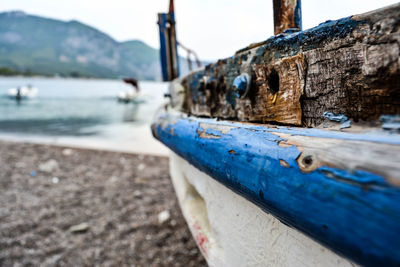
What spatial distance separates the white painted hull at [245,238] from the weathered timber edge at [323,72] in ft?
1.06

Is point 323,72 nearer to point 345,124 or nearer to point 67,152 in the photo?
point 345,124

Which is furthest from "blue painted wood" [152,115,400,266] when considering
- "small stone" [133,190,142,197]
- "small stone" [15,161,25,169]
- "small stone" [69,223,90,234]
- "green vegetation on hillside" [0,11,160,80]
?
"green vegetation on hillside" [0,11,160,80]

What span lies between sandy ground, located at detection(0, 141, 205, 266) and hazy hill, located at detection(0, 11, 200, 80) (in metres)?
112

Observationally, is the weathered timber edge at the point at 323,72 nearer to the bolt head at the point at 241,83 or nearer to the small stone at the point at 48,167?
the bolt head at the point at 241,83

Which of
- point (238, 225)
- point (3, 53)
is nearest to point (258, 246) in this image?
point (238, 225)

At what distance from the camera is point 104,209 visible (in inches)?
112

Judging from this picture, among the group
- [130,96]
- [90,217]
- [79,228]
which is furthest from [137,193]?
[130,96]

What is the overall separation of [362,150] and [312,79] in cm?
28

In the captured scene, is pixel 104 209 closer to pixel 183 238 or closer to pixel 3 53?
pixel 183 238

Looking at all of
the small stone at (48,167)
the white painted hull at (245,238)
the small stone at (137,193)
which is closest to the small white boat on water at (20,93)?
the small stone at (48,167)

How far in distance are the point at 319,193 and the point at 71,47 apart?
167m

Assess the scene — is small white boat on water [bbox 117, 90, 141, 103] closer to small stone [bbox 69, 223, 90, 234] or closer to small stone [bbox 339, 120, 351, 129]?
small stone [bbox 69, 223, 90, 234]

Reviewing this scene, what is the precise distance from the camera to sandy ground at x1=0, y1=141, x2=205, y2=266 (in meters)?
2.07

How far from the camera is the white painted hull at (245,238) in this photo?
67cm
